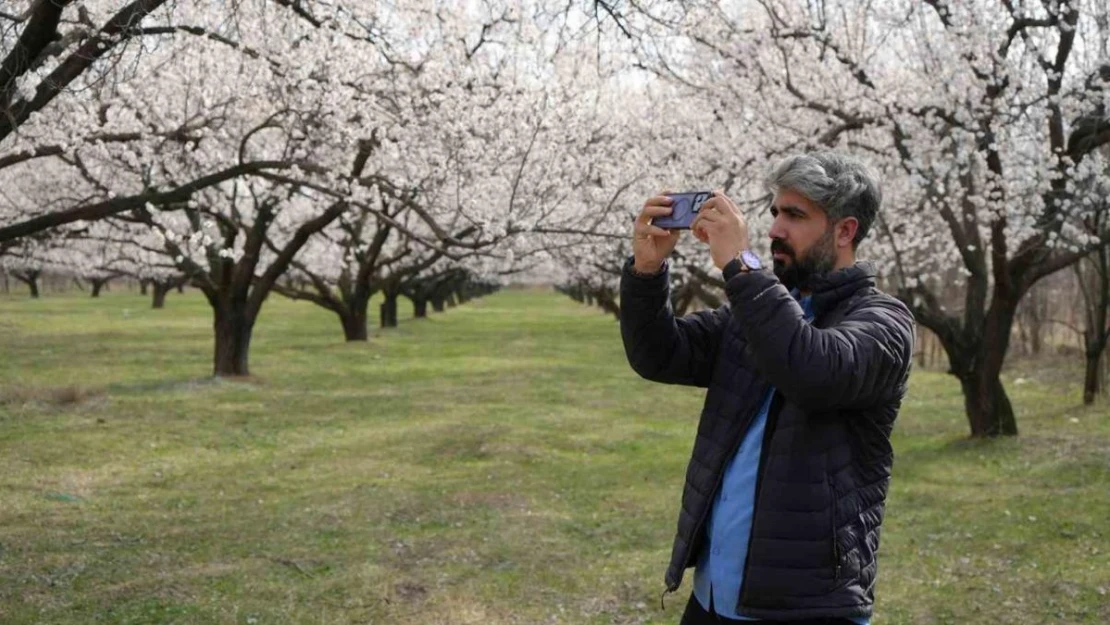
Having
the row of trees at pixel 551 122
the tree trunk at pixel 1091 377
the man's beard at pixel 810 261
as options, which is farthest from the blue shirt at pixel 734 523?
the tree trunk at pixel 1091 377

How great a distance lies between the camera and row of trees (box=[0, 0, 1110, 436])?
10.1 m

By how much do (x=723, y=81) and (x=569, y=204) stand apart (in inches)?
173

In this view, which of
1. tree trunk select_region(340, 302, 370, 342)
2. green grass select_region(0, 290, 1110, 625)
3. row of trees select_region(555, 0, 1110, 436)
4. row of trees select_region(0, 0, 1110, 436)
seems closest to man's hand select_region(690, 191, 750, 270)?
green grass select_region(0, 290, 1110, 625)

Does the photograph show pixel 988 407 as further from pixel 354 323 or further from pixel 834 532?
pixel 354 323

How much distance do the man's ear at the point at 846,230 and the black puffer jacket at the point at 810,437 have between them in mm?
68

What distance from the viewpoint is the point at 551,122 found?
1606 centimetres

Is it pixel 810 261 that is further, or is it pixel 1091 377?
pixel 1091 377

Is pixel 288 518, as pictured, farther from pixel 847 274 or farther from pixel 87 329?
pixel 87 329

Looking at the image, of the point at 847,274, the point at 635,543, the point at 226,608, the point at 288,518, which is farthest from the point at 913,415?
the point at 847,274

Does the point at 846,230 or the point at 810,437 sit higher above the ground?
the point at 846,230

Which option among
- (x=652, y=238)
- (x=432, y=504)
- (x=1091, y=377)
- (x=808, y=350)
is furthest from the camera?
(x=1091, y=377)

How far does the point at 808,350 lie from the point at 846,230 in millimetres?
430

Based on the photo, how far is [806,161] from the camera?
2.58 m

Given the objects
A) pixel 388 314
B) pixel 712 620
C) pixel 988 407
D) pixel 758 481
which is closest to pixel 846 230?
pixel 758 481
